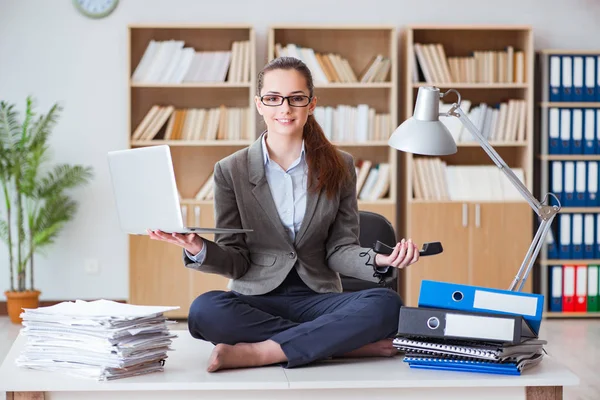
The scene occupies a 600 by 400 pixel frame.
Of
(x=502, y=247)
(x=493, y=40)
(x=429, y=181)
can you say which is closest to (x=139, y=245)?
(x=429, y=181)

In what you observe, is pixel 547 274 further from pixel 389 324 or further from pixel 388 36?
pixel 389 324

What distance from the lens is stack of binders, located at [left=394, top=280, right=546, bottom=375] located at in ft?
6.98

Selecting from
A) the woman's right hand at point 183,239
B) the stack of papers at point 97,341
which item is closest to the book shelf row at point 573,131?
the woman's right hand at point 183,239

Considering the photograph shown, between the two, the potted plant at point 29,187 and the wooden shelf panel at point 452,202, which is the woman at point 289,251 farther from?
the potted plant at point 29,187

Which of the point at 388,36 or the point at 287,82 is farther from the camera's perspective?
the point at 388,36

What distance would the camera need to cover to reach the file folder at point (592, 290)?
5242mm

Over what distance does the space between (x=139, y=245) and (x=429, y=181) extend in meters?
1.72

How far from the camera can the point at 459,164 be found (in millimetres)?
5406

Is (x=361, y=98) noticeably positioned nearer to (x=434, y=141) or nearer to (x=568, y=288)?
(x=568, y=288)

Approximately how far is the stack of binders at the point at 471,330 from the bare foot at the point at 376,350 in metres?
0.12

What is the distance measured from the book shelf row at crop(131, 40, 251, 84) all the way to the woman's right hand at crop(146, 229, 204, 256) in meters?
2.87

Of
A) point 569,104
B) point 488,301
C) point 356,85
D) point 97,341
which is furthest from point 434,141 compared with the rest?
point 569,104

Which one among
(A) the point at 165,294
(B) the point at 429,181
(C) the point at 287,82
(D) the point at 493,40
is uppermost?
(D) the point at 493,40

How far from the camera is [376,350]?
2.35 metres
